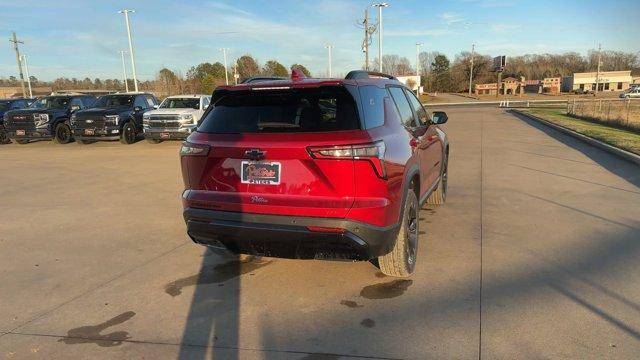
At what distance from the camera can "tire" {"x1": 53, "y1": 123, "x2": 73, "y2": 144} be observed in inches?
695

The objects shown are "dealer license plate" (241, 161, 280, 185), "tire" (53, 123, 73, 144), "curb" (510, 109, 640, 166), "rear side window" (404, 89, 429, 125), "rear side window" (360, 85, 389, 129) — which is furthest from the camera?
"tire" (53, 123, 73, 144)

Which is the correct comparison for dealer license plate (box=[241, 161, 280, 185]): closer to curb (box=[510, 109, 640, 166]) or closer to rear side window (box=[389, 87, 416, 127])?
rear side window (box=[389, 87, 416, 127])

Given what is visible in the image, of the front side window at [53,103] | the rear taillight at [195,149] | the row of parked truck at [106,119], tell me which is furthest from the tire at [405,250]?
the front side window at [53,103]

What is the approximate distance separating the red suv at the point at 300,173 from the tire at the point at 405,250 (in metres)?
0.01

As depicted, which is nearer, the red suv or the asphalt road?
the asphalt road

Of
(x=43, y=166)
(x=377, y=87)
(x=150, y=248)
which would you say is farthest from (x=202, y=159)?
(x=43, y=166)

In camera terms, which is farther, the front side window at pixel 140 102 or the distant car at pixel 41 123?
the front side window at pixel 140 102

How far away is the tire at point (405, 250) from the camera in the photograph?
4.08m

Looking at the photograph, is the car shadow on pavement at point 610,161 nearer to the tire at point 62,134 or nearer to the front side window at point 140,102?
the front side window at point 140,102

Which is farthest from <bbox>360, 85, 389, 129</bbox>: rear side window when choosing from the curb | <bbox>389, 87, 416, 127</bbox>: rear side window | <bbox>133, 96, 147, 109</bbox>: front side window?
<bbox>133, 96, 147, 109</bbox>: front side window

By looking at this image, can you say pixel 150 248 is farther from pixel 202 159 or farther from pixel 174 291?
pixel 202 159

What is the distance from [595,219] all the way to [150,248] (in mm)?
5460

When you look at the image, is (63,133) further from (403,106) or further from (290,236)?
(290,236)

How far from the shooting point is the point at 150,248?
530 cm
